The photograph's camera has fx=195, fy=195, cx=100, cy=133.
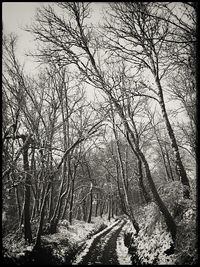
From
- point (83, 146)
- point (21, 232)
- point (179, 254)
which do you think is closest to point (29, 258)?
point (21, 232)

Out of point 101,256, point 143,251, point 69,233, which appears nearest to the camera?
point 143,251

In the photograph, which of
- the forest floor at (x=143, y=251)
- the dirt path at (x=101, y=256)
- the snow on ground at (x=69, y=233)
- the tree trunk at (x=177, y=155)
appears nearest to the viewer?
the forest floor at (x=143, y=251)

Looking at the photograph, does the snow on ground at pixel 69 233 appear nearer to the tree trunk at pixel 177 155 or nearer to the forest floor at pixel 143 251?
the forest floor at pixel 143 251

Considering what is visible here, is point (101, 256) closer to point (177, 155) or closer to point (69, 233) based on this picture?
point (69, 233)

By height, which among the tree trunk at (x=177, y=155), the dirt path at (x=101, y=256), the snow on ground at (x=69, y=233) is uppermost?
the tree trunk at (x=177, y=155)

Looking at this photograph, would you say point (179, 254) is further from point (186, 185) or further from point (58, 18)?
point (58, 18)

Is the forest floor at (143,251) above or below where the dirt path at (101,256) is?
above

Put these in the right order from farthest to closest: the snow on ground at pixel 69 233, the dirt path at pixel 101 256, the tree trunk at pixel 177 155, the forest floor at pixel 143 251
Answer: the snow on ground at pixel 69 233
the dirt path at pixel 101 256
the tree trunk at pixel 177 155
the forest floor at pixel 143 251

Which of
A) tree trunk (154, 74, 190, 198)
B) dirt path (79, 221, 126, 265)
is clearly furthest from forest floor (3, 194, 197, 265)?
tree trunk (154, 74, 190, 198)

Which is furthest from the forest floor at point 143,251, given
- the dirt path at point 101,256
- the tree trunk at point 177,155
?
the tree trunk at point 177,155

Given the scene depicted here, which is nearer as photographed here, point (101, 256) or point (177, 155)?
point (177, 155)

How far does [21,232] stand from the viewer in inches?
438

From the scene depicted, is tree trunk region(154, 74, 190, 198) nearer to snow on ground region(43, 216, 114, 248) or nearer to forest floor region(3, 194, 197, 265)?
forest floor region(3, 194, 197, 265)

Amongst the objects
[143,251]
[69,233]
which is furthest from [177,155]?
[69,233]
